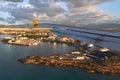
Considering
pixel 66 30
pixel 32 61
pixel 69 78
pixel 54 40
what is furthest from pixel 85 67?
pixel 54 40

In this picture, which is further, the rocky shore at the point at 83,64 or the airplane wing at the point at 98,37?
the rocky shore at the point at 83,64

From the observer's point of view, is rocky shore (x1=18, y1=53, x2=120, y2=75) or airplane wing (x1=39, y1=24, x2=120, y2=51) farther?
rocky shore (x1=18, y1=53, x2=120, y2=75)

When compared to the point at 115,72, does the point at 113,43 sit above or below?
above

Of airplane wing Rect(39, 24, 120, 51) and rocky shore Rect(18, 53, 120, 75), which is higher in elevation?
airplane wing Rect(39, 24, 120, 51)

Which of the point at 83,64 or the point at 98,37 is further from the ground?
the point at 98,37

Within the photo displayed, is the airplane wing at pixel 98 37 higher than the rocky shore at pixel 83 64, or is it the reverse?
the airplane wing at pixel 98 37

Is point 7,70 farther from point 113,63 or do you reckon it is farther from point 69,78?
point 113,63

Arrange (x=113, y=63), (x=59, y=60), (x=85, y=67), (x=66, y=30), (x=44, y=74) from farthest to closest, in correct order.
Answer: (x=59, y=60) < (x=113, y=63) < (x=85, y=67) < (x=44, y=74) < (x=66, y=30)

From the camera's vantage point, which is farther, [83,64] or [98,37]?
[83,64]

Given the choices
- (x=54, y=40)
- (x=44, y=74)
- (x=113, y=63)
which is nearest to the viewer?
(x=44, y=74)

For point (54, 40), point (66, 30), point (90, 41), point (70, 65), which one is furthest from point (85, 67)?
point (54, 40)

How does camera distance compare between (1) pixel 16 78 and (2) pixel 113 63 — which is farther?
(2) pixel 113 63
